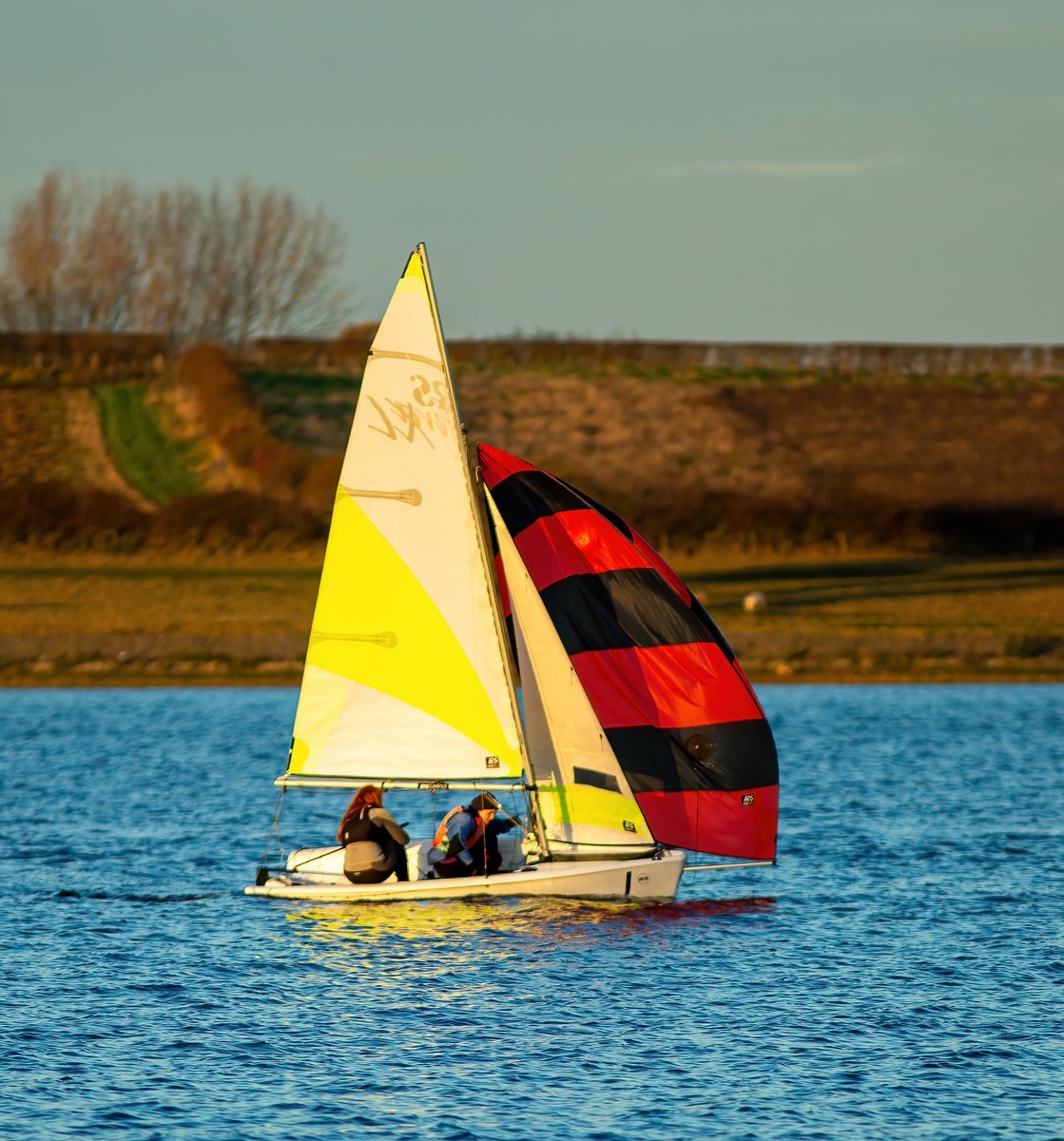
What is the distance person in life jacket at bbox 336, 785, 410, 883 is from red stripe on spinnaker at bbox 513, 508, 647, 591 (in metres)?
3.82

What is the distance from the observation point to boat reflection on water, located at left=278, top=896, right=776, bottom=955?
25484 mm

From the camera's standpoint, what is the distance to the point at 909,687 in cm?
6638

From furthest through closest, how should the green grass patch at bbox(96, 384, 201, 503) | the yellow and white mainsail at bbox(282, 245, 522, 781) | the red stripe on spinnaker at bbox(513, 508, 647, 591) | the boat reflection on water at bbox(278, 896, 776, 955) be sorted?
the green grass patch at bbox(96, 384, 201, 503) < the red stripe on spinnaker at bbox(513, 508, 647, 591) < the yellow and white mainsail at bbox(282, 245, 522, 781) < the boat reflection on water at bbox(278, 896, 776, 955)

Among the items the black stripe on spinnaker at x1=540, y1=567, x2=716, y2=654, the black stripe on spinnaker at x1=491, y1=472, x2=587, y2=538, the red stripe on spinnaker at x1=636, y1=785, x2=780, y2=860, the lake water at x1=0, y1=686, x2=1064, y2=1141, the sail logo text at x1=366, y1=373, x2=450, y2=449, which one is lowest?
the lake water at x1=0, y1=686, x2=1064, y2=1141

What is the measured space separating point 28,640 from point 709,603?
2218 centimetres

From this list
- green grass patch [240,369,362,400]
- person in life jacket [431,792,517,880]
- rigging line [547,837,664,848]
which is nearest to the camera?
person in life jacket [431,792,517,880]

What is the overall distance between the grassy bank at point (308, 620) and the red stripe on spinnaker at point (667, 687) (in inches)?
1226

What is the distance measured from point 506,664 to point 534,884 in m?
3.09

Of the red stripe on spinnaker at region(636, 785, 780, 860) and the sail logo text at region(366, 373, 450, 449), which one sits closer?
the red stripe on spinnaker at region(636, 785, 780, 860)

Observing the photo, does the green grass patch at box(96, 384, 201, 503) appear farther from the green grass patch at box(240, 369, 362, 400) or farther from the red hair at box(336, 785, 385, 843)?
the red hair at box(336, 785, 385, 843)

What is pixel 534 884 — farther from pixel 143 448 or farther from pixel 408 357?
pixel 143 448

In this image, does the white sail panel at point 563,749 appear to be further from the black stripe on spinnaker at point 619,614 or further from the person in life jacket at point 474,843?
the person in life jacket at point 474,843

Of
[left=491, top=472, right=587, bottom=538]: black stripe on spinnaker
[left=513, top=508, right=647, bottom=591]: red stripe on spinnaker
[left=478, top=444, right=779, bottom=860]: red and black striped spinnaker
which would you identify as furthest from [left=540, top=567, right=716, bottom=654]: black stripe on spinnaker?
[left=491, top=472, right=587, bottom=538]: black stripe on spinnaker

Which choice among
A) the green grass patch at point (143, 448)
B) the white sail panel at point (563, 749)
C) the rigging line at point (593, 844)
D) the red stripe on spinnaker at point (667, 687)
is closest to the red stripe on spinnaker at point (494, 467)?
the white sail panel at point (563, 749)
